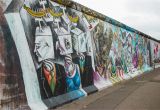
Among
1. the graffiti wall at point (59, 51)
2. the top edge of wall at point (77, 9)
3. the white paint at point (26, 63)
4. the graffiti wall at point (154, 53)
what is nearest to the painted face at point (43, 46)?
the graffiti wall at point (59, 51)

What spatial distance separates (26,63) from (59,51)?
2623 millimetres

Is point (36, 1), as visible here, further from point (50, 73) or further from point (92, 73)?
point (92, 73)

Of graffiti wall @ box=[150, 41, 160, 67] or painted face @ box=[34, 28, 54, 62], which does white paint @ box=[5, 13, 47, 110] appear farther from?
graffiti wall @ box=[150, 41, 160, 67]

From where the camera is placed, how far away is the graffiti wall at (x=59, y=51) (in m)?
9.84

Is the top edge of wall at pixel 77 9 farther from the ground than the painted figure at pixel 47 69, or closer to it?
farther from the ground

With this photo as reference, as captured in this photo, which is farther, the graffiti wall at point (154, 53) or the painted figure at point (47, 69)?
the graffiti wall at point (154, 53)

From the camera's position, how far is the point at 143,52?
1373 inches

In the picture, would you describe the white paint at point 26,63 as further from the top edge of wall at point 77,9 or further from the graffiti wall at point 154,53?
the graffiti wall at point 154,53

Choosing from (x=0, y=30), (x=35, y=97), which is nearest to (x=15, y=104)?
(x=35, y=97)

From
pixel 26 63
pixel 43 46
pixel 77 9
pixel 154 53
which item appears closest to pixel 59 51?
pixel 43 46

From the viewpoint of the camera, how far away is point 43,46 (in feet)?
36.3

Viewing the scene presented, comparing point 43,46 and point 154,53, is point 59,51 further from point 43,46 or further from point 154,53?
point 154,53

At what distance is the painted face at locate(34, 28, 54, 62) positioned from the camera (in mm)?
10691

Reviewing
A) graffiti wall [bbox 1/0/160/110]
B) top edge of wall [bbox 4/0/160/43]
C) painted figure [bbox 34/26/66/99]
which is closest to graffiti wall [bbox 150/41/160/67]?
top edge of wall [bbox 4/0/160/43]
